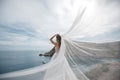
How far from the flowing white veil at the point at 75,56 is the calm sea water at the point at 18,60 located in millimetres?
358

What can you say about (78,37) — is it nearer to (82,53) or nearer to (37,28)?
(82,53)

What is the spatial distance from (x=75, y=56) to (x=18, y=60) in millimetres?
1219

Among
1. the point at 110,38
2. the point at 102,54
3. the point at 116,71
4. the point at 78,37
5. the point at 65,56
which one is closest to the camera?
the point at 65,56

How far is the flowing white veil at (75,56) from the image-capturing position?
181cm

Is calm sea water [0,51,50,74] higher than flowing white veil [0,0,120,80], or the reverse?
calm sea water [0,51,50,74]

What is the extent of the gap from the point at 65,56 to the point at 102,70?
0.67 m

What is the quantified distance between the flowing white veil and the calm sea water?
0.36 m

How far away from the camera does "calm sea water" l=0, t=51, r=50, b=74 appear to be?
2424 mm

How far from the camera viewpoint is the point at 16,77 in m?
2.01

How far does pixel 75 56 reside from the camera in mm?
1901

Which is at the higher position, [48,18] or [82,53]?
[48,18]

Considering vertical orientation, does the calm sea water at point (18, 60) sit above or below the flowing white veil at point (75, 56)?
above

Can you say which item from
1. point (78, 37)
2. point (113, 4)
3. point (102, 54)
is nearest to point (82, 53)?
point (78, 37)

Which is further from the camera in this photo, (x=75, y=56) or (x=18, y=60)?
(x=18, y=60)
